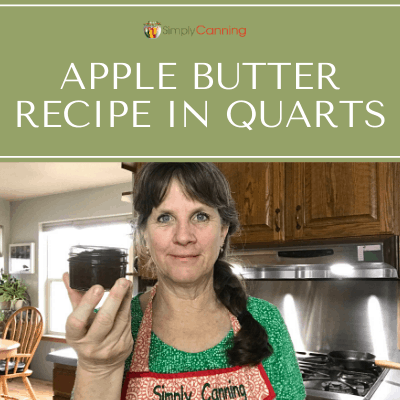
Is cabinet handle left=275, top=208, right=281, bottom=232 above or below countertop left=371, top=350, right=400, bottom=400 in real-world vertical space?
above

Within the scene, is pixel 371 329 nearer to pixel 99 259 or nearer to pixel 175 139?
pixel 175 139

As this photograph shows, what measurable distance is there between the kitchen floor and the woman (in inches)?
185

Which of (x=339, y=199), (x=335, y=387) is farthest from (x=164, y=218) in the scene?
(x=339, y=199)

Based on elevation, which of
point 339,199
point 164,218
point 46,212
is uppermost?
point 46,212

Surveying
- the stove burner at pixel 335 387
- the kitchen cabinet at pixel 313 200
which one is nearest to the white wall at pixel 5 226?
the kitchen cabinet at pixel 313 200

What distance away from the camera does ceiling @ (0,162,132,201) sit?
4562mm

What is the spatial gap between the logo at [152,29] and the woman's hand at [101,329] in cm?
73

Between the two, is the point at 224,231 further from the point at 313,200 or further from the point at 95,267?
the point at 313,200

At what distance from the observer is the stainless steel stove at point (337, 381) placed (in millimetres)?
1665

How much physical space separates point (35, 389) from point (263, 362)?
5.25 metres

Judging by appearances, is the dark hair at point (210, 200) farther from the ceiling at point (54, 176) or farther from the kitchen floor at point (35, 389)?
the kitchen floor at point (35, 389)

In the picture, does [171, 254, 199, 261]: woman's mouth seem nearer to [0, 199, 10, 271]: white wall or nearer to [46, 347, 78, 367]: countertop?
[46, 347, 78, 367]: countertop

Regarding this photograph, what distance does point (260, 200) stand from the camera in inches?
91.3

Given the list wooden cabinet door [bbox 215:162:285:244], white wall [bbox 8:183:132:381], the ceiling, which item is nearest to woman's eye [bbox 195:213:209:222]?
wooden cabinet door [bbox 215:162:285:244]
